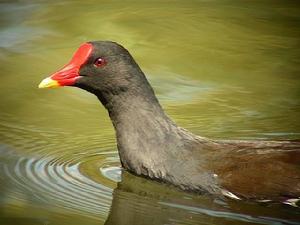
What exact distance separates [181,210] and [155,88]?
107 inches

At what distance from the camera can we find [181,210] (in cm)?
501

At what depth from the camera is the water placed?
5.05 m

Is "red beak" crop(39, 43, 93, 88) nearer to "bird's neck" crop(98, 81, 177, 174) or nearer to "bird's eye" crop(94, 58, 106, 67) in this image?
"bird's eye" crop(94, 58, 106, 67)

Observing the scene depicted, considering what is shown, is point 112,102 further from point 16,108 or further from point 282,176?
point 16,108

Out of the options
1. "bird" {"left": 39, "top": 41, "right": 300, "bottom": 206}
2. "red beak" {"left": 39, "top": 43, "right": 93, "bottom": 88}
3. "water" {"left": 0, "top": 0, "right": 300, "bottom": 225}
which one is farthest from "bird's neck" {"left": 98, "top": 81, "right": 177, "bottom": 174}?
"red beak" {"left": 39, "top": 43, "right": 93, "bottom": 88}

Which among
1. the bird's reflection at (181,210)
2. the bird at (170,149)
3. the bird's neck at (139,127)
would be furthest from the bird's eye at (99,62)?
the bird's reflection at (181,210)

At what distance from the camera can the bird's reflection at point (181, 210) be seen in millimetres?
4875

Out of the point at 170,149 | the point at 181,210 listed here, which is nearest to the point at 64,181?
the point at 170,149

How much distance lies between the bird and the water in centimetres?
9

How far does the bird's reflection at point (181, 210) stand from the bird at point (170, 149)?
5 cm

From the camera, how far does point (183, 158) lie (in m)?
5.23

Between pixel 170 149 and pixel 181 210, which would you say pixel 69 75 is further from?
pixel 181 210

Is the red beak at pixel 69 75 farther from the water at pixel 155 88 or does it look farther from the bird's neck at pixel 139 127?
the water at pixel 155 88

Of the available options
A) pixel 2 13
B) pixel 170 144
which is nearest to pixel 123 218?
pixel 170 144
